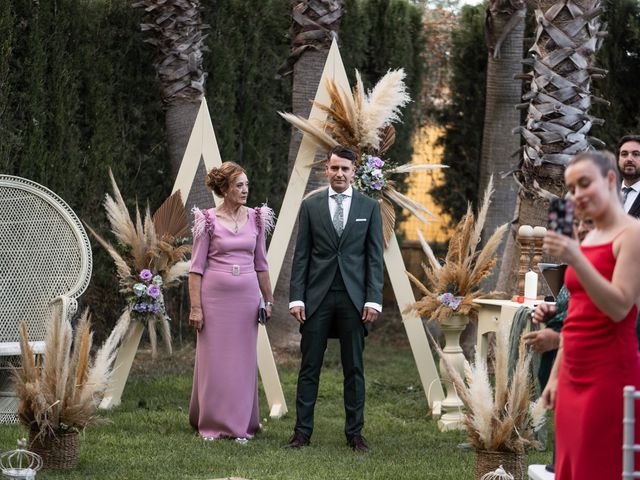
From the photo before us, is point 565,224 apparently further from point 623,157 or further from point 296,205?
point 296,205

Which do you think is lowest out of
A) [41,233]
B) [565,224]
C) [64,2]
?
[41,233]

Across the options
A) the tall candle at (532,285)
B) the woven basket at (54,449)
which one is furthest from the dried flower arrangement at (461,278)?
Answer: the woven basket at (54,449)

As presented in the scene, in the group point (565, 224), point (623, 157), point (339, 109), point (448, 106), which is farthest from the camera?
point (448, 106)

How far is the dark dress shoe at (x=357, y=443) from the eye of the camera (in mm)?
6961

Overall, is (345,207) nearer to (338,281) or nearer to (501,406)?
(338,281)

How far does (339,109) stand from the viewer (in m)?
7.98

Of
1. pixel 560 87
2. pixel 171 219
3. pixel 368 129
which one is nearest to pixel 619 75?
pixel 560 87

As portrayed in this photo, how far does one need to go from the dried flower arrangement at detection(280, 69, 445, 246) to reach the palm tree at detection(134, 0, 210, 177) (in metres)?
2.09

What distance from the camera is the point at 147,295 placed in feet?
27.1

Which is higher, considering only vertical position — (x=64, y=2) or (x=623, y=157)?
(x=64, y=2)

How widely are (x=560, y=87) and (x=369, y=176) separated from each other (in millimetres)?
1441

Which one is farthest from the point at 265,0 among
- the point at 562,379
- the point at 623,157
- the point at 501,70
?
the point at 562,379

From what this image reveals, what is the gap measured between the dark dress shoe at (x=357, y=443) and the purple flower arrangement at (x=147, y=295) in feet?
6.58

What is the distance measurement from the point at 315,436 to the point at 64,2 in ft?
13.9
